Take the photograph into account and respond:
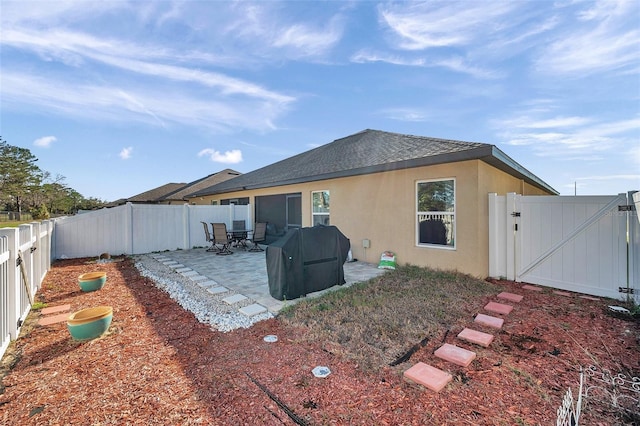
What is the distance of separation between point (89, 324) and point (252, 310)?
193cm

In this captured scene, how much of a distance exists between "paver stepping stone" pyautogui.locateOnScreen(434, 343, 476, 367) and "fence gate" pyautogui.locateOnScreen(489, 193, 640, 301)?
357 centimetres

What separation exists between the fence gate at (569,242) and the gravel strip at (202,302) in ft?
16.8

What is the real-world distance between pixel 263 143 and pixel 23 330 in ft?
45.8

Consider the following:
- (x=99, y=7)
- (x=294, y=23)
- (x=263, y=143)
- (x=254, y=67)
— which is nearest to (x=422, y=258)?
(x=294, y=23)

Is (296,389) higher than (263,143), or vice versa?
(263,143)

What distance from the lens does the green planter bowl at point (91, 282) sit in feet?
16.3

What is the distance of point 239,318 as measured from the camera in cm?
376

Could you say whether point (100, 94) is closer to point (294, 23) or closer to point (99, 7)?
point (99, 7)

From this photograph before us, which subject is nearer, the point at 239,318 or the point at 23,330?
the point at 23,330

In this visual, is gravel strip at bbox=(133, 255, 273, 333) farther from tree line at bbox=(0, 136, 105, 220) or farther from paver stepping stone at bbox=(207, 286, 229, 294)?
tree line at bbox=(0, 136, 105, 220)

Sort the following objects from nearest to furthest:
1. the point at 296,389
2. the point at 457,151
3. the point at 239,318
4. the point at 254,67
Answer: the point at 296,389, the point at 239,318, the point at 457,151, the point at 254,67

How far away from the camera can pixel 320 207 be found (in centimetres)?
868

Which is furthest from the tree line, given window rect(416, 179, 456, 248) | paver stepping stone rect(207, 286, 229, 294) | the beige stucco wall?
window rect(416, 179, 456, 248)

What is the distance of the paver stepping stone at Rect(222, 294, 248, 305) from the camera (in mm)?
4399
